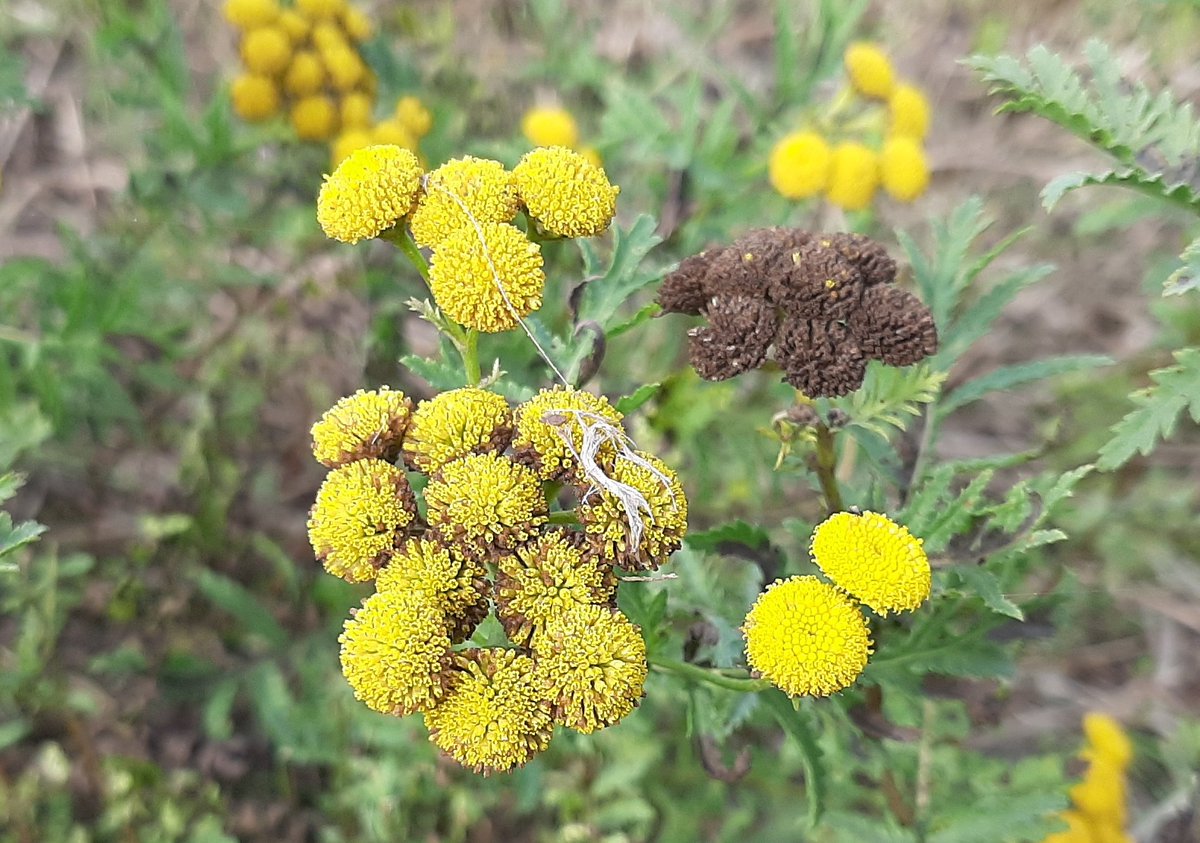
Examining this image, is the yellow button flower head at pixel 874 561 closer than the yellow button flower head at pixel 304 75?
Yes

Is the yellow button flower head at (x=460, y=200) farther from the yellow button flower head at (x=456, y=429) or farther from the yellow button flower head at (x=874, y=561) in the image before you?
the yellow button flower head at (x=874, y=561)

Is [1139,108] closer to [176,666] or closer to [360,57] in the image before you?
[360,57]

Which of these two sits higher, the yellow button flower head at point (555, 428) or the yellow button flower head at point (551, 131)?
the yellow button flower head at point (555, 428)

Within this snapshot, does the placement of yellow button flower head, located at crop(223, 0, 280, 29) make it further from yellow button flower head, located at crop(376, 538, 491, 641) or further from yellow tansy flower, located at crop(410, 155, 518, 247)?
yellow button flower head, located at crop(376, 538, 491, 641)

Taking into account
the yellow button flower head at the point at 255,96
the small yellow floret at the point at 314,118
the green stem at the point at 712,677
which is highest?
the yellow button flower head at the point at 255,96

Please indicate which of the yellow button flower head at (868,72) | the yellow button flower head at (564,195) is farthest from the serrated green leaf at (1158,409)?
the yellow button flower head at (868,72)

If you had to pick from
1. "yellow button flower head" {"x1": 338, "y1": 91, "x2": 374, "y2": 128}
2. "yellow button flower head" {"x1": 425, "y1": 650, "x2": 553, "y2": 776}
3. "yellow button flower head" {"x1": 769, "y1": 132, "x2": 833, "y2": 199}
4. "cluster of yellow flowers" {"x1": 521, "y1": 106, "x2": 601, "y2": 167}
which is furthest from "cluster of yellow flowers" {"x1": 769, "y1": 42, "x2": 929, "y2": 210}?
"yellow button flower head" {"x1": 425, "y1": 650, "x2": 553, "y2": 776}

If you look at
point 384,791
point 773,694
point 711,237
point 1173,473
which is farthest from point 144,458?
point 1173,473
